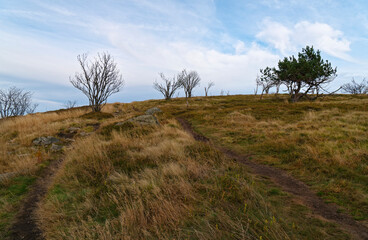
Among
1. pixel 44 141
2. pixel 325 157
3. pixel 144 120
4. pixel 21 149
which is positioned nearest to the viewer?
pixel 325 157

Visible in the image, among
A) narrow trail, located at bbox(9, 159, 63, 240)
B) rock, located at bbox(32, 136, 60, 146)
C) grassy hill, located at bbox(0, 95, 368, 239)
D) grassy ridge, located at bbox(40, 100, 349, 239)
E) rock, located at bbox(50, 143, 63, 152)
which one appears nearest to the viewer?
grassy ridge, located at bbox(40, 100, 349, 239)

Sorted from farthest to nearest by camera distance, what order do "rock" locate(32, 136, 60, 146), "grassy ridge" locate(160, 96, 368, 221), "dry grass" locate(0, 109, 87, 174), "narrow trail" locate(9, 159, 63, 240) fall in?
"rock" locate(32, 136, 60, 146) → "dry grass" locate(0, 109, 87, 174) → "grassy ridge" locate(160, 96, 368, 221) → "narrow trail" locate(9, 159, 63, 240)

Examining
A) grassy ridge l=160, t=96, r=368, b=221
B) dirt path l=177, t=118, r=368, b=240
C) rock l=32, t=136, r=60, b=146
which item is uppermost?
rock l=32, t=136, r=60, b=146

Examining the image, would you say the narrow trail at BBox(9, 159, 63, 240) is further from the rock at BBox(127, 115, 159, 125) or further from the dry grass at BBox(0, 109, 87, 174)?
the rock at BBox(127, 115, 159, 125)

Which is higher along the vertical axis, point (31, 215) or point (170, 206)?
point (170, 206)

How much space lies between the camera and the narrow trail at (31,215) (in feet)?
12.1

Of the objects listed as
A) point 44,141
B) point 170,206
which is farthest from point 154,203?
point 44,141

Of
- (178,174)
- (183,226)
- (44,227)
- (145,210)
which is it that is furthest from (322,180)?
(44,227)

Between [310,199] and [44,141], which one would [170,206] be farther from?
[44,141]

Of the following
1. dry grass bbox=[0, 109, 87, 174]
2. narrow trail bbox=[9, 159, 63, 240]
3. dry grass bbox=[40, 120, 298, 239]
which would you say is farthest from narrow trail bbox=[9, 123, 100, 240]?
dry grass bbox=[0, 109, 87, 174]

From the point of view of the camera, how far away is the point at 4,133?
13.3 meters

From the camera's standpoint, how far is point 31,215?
4.32 meters

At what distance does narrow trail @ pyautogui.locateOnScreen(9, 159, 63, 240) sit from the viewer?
3680mm

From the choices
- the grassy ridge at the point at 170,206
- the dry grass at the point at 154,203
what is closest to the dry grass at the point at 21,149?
the dry grass at the point at 154,203
